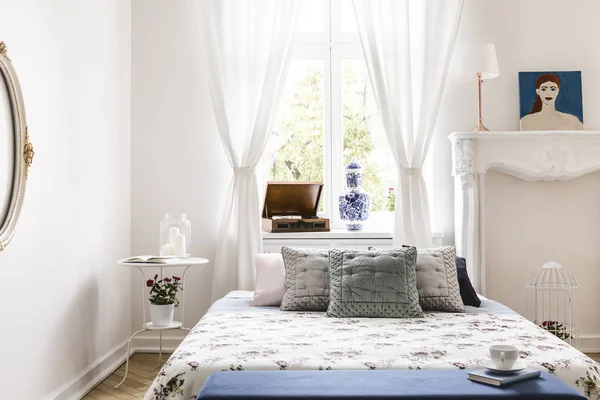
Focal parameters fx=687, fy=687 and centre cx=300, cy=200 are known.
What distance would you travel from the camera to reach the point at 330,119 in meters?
4.97

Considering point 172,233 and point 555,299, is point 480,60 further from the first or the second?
point 172,233

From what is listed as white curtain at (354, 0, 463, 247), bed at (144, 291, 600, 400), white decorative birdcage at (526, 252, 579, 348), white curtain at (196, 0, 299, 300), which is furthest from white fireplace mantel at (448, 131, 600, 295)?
white curtain at (196, 0, 299, 300)

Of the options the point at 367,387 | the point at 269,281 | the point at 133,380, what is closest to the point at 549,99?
the point at 269,281

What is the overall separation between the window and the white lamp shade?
781 mm

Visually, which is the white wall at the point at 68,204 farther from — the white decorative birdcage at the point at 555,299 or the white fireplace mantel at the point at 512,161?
the white decorative birdcage at the point at 555,299

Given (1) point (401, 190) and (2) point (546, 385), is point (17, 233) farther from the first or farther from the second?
(1) point (401, 190)

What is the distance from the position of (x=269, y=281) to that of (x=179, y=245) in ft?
2.08

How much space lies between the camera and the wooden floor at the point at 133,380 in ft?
12.4

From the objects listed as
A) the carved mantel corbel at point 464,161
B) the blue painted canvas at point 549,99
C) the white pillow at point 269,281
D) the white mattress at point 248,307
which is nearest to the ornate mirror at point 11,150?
the white mattress at point 248,307

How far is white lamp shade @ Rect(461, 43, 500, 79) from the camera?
442 cm

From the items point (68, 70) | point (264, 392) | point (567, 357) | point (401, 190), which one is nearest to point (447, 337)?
point (567, 357)

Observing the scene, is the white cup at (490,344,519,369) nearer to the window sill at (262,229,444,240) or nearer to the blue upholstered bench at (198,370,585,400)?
the blue upholstered bench at (198,370,585,400)

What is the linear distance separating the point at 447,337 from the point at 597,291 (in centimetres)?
214

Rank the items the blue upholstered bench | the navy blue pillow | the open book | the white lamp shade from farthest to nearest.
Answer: the white lamp shade
the open book
the navy blue pillow
the blue upholstered bench
